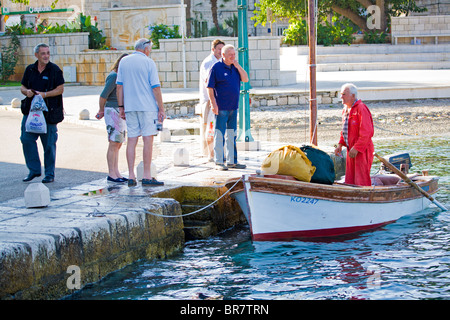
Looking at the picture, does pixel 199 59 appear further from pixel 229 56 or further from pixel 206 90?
pixel 229 56

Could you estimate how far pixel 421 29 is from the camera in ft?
103

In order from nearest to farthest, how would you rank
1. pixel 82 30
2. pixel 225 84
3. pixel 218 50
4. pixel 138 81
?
1. pixel 138 81
2. pixel 225 84
3. pixel 218 50
4. pixel 82 30

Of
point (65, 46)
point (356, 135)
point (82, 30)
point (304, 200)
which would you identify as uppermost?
point (82, 30)

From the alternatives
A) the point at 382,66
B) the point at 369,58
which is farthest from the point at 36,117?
the point at 369,58

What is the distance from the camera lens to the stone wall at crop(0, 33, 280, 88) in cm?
2191

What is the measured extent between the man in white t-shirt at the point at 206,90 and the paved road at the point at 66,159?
1438mm

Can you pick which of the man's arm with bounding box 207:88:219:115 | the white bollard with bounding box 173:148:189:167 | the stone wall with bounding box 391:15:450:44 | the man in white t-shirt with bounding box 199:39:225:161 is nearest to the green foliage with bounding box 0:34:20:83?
the man in white t-shirt with bounding box 199:39:225:161

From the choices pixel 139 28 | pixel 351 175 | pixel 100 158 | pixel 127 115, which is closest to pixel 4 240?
pixel 127 115

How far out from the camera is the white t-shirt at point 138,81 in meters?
7.82

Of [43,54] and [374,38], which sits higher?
[374,38]

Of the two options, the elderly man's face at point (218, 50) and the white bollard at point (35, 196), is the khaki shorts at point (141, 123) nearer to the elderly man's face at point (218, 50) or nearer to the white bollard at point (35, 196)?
the white bollard at point (35, 196)

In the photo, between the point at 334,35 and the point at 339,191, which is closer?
the point at 339,191

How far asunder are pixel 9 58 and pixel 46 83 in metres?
18.0

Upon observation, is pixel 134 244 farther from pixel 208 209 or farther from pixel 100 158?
pixel 100 158
